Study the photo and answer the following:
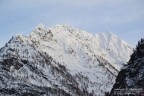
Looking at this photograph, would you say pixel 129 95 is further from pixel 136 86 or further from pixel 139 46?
pixel 139 46

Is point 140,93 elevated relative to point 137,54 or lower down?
lower down

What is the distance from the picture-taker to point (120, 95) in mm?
121500

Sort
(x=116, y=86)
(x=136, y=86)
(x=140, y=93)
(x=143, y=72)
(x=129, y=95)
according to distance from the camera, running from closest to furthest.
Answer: (x=140, y=93) < (x=129, y=95) < (x=136, y=86) < (x=143, y=72) < (x=116, y=86)

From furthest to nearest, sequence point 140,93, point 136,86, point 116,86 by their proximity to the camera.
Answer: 1. point 116,86
2. point 136,86
3. point 140,93

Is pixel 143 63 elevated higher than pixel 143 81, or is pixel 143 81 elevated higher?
pixel 143 63

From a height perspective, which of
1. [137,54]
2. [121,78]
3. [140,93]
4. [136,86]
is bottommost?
[140,93]

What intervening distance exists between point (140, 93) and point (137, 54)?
284ft

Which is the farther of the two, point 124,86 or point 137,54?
point 137,54

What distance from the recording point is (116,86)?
18200 centimetres

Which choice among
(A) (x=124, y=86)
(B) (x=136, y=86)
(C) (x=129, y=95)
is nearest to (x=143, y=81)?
(B) (x=136, y=86)

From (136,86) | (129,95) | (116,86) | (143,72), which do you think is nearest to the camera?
(129,95)

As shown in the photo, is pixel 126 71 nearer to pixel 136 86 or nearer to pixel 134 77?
pixel 134 77

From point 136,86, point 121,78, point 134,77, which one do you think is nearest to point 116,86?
point 121,78

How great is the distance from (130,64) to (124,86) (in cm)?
2399
